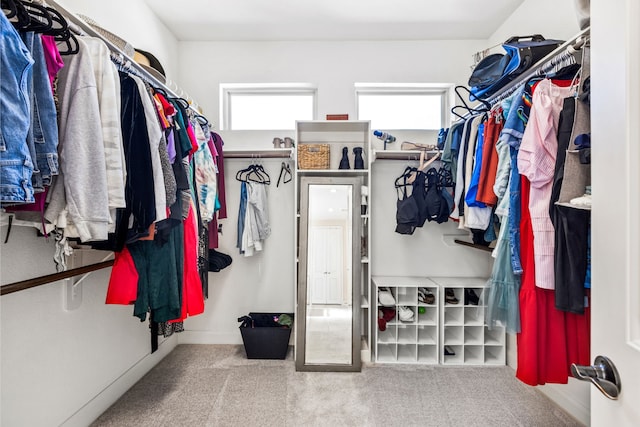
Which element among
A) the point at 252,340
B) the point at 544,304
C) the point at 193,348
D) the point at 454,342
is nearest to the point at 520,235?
the point at 544,304

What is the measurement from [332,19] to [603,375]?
2.61 m

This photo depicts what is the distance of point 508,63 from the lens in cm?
152

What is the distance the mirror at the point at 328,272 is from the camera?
2.26 metres

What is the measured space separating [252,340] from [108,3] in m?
2.50

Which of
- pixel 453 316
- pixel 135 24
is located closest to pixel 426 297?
pixel 453 316

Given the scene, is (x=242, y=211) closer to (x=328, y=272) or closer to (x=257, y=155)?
(x=257, y=155)

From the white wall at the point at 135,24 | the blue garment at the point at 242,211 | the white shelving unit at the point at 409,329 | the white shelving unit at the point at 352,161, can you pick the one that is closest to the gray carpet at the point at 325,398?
the white shelving unit at the point at 409,329

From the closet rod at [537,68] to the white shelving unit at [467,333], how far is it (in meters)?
1.39

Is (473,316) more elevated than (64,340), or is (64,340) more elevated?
Result: (64,340)

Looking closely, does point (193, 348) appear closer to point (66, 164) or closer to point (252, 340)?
point (252, 340)

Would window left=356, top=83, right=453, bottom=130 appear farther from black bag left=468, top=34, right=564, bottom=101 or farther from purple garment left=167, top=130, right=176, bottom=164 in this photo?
purple garment left=167, top=130, right=176, bottom=164

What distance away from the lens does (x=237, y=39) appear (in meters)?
2.63

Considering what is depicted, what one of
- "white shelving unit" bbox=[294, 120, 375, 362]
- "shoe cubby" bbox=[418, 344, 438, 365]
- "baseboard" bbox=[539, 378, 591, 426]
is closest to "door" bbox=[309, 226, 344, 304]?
"white shelving unit" bbox=[294, 120, 375, 362]

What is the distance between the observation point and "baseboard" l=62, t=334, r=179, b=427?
62.7 inches
